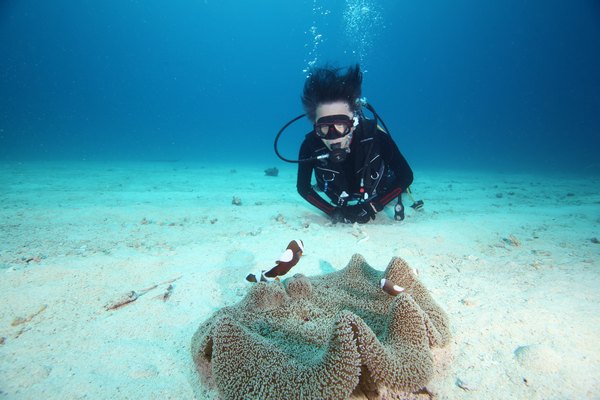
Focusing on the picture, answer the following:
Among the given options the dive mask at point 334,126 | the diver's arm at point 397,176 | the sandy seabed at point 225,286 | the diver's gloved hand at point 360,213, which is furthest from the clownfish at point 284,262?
the diver's arm at point 397,176

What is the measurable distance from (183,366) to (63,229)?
14.1 feet

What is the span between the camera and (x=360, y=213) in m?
5.32

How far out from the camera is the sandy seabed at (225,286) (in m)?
1.74

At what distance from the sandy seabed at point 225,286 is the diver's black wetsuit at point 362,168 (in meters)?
0.63

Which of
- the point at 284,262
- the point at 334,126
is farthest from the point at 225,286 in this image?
the point at 334,126

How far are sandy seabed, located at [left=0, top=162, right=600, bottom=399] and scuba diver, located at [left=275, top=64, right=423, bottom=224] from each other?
53 centimetres

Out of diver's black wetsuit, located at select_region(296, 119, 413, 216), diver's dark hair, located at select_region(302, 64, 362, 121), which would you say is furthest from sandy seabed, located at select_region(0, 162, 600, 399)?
diver's dark hair, located at select_region(302, 64, 362, 121)

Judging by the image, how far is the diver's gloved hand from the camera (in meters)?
5.22

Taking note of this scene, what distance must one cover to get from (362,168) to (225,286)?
123 inches

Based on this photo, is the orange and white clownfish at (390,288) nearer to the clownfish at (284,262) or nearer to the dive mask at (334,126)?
the clownfish at (284,262)

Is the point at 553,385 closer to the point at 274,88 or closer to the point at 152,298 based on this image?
the point at 152,298

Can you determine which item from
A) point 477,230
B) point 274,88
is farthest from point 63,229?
point 274,88

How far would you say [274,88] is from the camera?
Result: 415 feet

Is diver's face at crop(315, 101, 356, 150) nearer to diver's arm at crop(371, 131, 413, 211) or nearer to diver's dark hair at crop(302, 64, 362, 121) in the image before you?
diver's dark hair at crop(302, 64, 362, 121)
